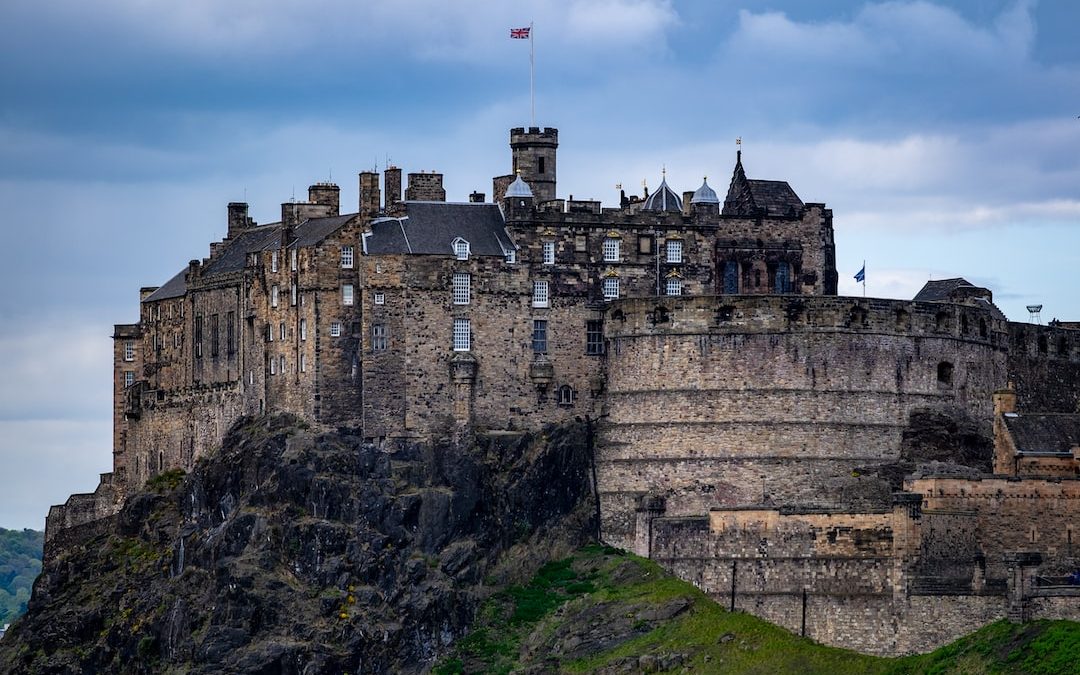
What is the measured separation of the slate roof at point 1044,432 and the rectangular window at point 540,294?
2253cm

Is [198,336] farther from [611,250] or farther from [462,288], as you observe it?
[611,250]

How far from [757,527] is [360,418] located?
21502 millimetres

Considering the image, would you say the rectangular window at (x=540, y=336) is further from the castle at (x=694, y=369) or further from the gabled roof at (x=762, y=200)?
the gabled roof at (x=762, y=200)

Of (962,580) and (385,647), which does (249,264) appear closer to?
(385,647)

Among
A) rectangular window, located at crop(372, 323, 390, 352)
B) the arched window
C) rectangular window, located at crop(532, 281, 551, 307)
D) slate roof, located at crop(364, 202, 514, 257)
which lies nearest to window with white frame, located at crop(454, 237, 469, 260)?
slate roof, located at crop(364, 202, 514, 257)

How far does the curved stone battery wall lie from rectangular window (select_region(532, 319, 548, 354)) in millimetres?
4504

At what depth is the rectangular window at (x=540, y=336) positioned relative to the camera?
415 ft

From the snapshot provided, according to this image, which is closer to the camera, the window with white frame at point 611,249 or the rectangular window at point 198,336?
the window with white frame at point 611,249

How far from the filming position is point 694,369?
122 meters

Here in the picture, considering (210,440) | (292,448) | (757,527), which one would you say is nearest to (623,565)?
(757,527)

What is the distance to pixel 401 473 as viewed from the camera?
123938 mm

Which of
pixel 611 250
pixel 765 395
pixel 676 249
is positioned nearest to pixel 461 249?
pixel 611 250

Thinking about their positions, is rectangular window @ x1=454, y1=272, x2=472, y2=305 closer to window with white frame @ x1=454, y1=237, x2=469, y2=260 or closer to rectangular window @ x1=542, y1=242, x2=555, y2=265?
window with white frame @ x1=454, y1=237, x2=469, y2=260

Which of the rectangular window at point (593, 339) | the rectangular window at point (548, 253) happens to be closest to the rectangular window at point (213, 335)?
the rectangular window at point (548, 253)
